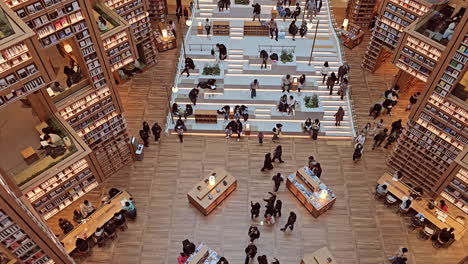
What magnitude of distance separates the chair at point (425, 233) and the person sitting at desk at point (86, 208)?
57.5 ft

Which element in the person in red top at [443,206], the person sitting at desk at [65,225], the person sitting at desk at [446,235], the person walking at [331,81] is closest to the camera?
the person sitting at desk at [446,235]

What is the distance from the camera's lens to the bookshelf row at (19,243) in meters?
14.6

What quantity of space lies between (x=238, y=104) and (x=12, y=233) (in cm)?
1583

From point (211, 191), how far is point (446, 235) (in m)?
12.2

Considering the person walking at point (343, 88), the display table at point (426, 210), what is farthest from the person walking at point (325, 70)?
the display table at point (426, 210)

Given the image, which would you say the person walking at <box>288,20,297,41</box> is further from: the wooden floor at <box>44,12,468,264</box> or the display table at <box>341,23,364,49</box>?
the wooden floor at <box>44,12,468,264</box>

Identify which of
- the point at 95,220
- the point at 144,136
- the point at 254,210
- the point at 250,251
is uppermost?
the point at 144,136

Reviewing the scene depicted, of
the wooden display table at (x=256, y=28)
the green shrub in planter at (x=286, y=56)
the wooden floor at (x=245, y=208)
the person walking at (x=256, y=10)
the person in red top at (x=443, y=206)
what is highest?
the person walking at (x=256, y=10)

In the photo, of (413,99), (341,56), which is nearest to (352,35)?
(341,56)

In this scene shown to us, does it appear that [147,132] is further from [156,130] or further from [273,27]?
[273,27]

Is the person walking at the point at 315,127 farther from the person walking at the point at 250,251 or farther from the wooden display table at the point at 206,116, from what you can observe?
the person walking at the point at 250,251

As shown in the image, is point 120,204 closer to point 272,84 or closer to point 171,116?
point 171,116

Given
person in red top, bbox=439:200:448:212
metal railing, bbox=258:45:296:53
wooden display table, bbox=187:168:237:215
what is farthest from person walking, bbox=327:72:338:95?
person in red top, bbox=439:200:448:212

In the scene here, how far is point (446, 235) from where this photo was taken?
66.1 feet
